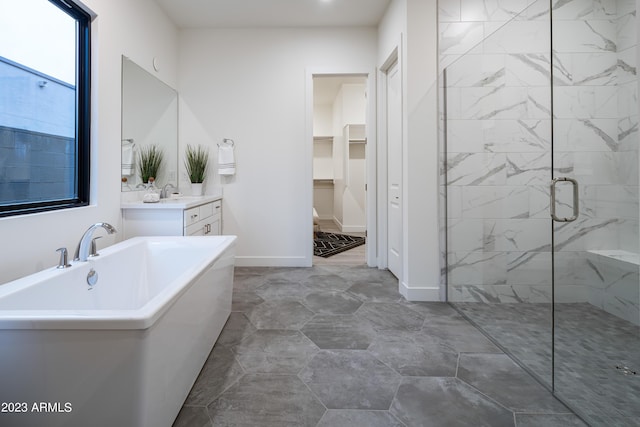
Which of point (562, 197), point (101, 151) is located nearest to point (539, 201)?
point (562, 197)

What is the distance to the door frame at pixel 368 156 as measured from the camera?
3.80 m

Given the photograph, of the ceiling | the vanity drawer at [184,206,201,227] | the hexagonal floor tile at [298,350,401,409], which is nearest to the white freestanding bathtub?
the hexagonal floor tile at [298,350,401,409]

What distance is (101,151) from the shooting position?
2441mm

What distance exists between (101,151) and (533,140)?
2776 mm

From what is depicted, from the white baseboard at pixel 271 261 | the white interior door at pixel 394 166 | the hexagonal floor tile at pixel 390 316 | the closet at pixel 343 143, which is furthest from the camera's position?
the closet at pixel 343 143

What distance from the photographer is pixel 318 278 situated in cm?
348

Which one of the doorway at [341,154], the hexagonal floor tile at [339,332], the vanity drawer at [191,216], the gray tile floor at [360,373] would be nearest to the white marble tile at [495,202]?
the gray tile floor at [360,373]

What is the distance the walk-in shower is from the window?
2.68 meters

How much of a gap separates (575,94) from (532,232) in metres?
0.70

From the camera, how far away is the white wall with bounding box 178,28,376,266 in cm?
387

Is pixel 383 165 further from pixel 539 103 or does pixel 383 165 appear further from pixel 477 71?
pixel 539 103

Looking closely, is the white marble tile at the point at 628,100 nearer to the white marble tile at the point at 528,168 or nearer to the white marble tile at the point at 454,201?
the white marble tile at the point at 528,168

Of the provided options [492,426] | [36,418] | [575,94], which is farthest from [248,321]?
[575,94]

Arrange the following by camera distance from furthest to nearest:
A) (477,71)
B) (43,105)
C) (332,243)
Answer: (332,243)
(477,71)
(43,105)
